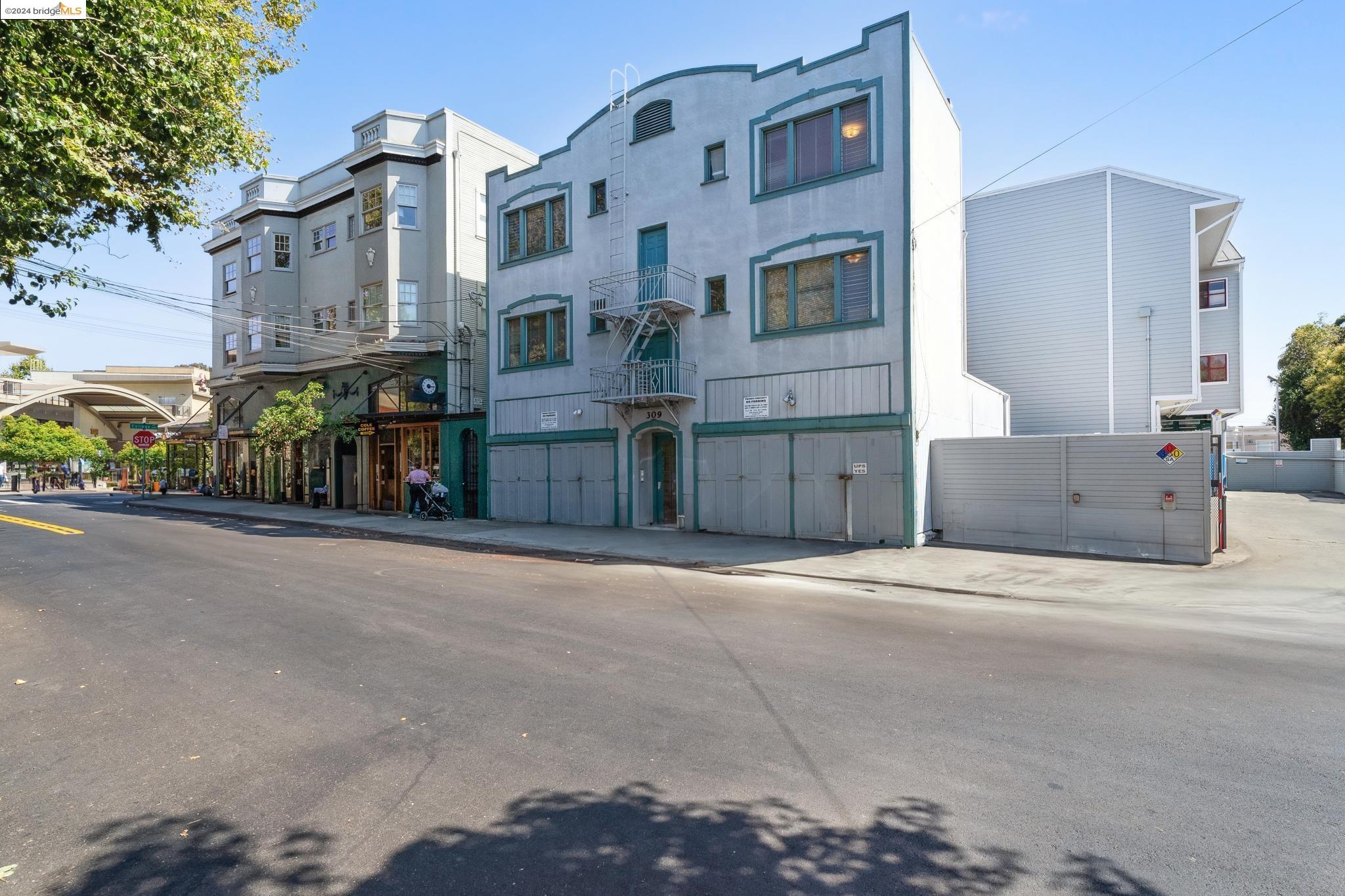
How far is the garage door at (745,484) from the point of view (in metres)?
16.7

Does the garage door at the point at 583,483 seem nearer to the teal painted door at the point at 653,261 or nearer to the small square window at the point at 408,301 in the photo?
the teal painted door at the point at 653,261

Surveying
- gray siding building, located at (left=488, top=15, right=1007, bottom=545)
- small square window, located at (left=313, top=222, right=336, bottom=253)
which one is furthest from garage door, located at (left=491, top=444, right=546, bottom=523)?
small square window, located at (left=313, top=222, right=336, bottom=253)

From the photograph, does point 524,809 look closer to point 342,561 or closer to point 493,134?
point 342,561

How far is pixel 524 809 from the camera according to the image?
3.58 m

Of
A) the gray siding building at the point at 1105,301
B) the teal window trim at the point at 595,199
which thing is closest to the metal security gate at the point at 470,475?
the teal window trim at the point at 595,199

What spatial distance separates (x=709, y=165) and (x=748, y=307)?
14.2 feet

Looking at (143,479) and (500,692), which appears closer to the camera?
(500,692)

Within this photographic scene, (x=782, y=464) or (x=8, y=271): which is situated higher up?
(x=8, y=271)

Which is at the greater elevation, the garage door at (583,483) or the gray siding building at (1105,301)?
the gray siding building at (1105,301)

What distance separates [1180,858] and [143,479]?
39.8m

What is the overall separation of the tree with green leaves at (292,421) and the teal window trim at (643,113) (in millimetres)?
15606

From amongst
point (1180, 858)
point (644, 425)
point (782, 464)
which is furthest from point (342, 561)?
point (1180, 858)

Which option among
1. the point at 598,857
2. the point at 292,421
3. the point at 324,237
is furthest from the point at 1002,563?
the point at 324,237

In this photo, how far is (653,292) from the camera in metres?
18.4
